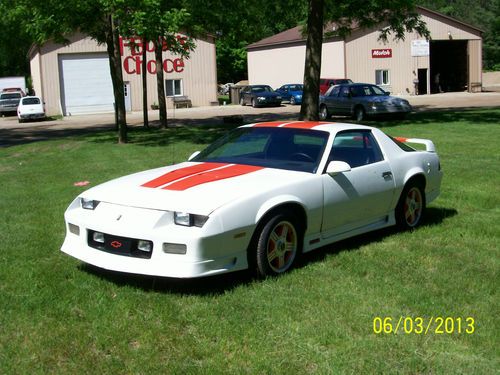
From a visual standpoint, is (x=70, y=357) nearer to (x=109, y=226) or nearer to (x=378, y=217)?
(x=109, y=226)

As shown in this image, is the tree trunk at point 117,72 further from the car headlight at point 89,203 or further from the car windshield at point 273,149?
the car headlight at point 89,203

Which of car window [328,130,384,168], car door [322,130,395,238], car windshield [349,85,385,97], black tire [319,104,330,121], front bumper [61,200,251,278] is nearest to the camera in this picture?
front bumper [61,200,251,278]

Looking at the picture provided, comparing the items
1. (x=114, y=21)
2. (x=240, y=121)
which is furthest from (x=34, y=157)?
(x=240, y=121)

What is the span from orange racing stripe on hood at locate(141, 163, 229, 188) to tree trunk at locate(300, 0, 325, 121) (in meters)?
16.7

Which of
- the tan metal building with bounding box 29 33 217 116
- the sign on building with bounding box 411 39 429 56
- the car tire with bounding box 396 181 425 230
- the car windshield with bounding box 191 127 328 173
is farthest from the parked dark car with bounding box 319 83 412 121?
the sign on building with bounding box 411 39 429 56

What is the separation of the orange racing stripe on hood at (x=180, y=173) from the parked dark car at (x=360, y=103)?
20757mm

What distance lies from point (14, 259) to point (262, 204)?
102 inches

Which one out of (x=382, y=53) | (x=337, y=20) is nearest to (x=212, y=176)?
(x=337, y=20)

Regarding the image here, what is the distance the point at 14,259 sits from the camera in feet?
20.6

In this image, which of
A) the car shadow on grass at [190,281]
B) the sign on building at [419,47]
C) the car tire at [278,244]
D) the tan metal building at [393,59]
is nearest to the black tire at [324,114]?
the tan metal building at [393,59]

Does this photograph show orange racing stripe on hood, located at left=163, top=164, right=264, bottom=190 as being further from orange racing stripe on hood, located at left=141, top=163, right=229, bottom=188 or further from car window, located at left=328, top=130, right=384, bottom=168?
car window, located at left=328, top=130, right=384, bottom=168

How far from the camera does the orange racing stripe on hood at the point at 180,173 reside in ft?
19.0

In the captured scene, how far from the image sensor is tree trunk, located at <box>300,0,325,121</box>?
22.8 metres

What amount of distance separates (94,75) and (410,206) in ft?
126
